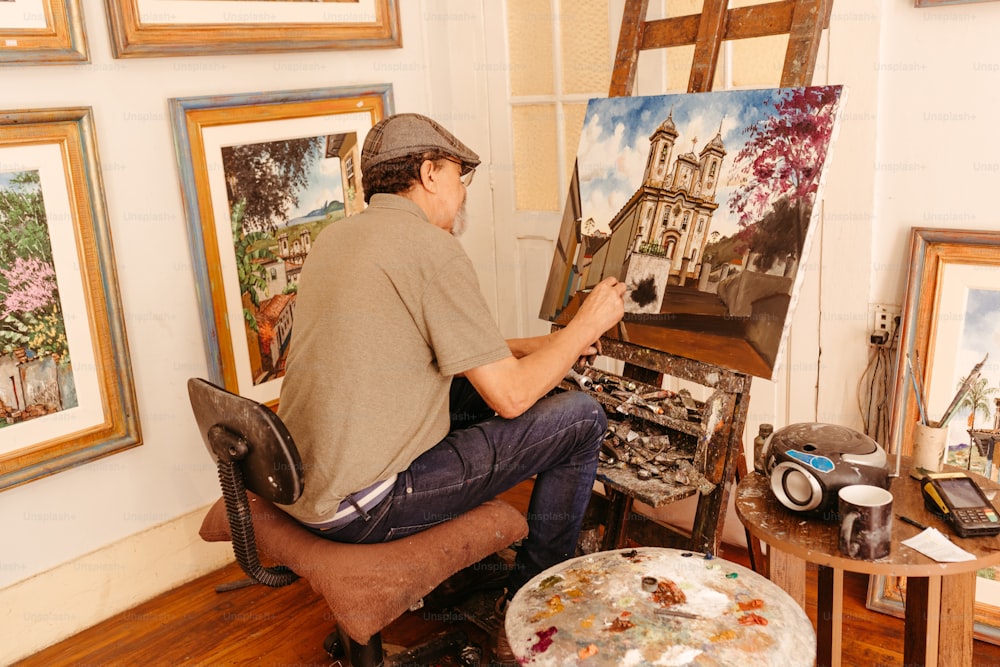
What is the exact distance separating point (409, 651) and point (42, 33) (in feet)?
5.69

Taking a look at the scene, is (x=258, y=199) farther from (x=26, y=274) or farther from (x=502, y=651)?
(x=502, y=651)

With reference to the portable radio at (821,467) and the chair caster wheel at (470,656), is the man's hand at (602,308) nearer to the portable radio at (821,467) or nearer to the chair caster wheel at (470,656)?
the portable radio at (821,467)

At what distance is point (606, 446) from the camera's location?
2.08m

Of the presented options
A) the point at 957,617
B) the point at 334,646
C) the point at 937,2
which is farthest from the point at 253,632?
the point at 937,2

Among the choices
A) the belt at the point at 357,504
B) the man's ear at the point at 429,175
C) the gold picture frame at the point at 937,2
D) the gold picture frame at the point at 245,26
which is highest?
the gold picture frame at the point at 245,26

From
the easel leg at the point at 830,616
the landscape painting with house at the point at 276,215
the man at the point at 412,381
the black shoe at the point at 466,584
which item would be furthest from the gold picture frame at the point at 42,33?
the easel leg at the point at 830,616

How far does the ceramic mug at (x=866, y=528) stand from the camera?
4.82ft

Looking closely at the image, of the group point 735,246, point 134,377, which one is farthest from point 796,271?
point 134,377

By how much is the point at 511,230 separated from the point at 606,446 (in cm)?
128

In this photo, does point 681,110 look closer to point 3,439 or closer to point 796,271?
point 796,271

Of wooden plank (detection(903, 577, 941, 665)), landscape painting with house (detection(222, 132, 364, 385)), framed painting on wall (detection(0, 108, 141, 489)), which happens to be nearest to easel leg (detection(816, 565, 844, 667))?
wooden plank (detection(903, 577, 941, 665))

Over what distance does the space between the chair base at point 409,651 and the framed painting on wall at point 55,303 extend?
86 cm

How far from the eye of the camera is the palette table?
1.31 meters

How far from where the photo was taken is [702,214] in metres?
1.98
